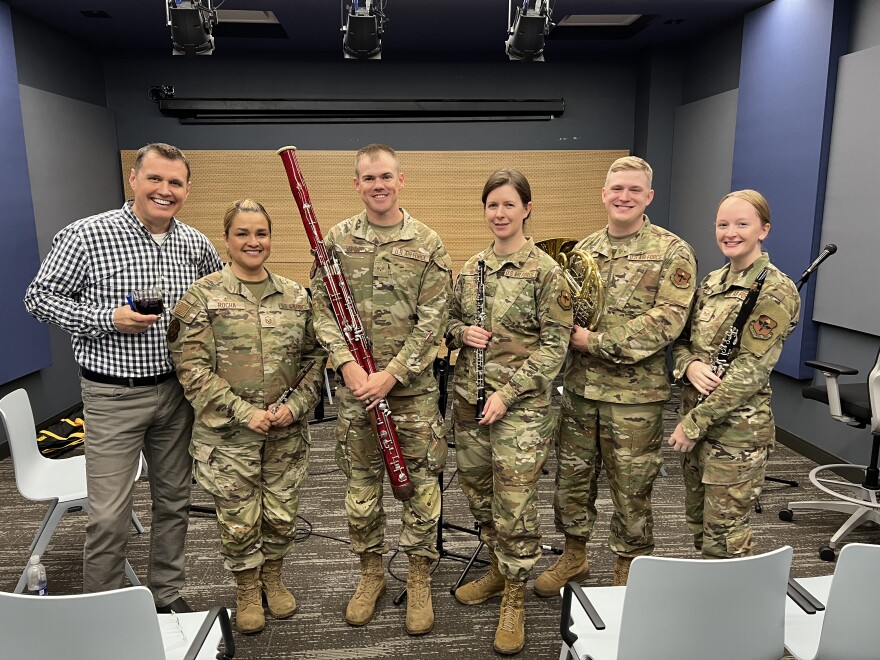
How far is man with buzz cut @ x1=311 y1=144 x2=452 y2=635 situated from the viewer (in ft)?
8.13

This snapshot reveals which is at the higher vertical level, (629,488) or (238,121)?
(238,121)

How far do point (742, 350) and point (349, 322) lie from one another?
1526 mm

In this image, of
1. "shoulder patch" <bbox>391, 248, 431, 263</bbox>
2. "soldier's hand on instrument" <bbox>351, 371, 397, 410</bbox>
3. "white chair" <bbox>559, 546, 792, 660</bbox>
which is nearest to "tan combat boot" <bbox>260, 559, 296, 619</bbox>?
"soldier's hand on instrument" <bbox>351, 371, 397, 410</bbox>

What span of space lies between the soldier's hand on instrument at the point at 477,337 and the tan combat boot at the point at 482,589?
3.37ft

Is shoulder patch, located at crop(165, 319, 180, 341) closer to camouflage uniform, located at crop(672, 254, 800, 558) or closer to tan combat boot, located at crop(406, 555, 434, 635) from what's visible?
tan combat boot, located at crop(406, 555, 434, 635)

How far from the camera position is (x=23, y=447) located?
10.1 ft

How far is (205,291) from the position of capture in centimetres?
246

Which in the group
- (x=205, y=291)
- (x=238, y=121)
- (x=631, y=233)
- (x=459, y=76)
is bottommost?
(x=205, y=291)

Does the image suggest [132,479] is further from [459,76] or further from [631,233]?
[459,76]

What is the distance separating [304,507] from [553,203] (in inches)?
171

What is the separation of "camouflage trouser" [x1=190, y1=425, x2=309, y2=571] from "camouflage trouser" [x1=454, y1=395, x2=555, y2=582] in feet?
2.52

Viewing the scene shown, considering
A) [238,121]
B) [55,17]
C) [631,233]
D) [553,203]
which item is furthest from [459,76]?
[631,233]

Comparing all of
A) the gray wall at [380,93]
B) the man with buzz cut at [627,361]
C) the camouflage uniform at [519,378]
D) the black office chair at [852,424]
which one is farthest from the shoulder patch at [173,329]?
the gray wall at [380,93]

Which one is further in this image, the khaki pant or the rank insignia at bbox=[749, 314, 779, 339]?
the khaki pant
